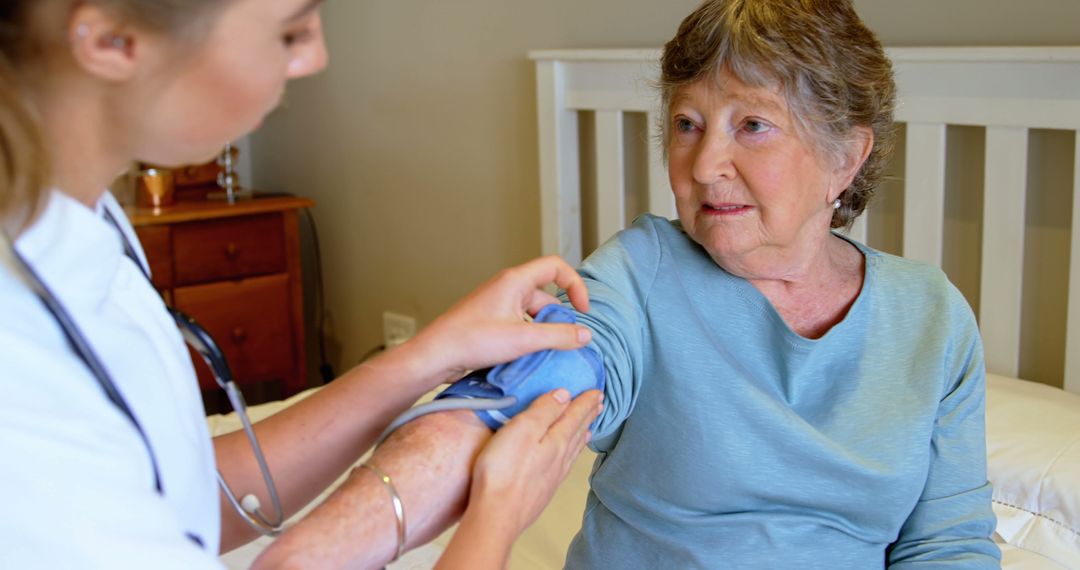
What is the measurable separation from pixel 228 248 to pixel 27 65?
2.47 meters

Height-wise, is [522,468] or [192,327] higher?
[192,327]

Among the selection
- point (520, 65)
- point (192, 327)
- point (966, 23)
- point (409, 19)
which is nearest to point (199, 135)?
point (192, 327)

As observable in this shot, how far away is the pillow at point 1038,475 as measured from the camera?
155cm

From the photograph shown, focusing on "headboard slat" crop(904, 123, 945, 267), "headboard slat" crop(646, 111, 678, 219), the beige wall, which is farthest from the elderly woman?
the beige wall

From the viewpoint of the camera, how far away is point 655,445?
1.25 meters

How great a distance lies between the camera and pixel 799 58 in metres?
1.22

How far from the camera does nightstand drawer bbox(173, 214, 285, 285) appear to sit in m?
3.03

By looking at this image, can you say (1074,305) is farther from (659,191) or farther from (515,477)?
(515,477)

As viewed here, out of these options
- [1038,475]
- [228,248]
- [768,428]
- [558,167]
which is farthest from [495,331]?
[228,248]

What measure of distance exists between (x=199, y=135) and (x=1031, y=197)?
1586mm

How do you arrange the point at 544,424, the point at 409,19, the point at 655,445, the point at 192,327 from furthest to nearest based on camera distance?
the point at 409,19 < the point at 655,445 < the point at 544,424 < the point at 192,327

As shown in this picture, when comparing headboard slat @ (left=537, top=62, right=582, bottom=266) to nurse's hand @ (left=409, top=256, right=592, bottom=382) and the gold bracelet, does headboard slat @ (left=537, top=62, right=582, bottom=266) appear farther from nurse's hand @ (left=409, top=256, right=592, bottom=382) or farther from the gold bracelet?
the gold bracelet

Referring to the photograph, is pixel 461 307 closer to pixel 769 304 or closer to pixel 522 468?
pixel 522 468

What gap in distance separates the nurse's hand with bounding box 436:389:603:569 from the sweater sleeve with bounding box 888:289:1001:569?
18.8 inches
